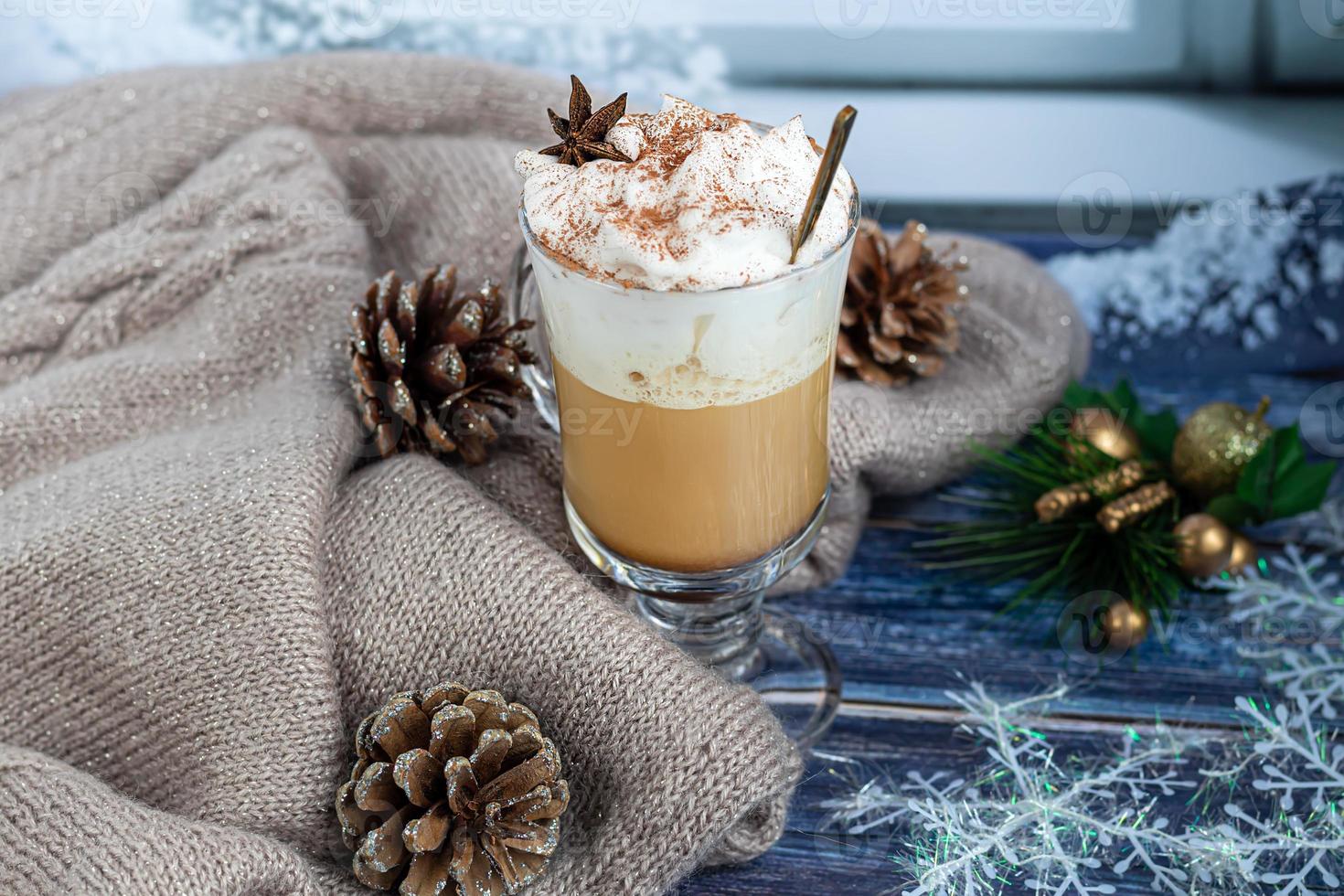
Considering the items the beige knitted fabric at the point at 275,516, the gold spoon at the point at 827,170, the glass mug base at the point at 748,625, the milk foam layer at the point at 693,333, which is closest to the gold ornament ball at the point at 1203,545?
the beige knitted fabric at the point at 275,516

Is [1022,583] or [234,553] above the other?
[234,553]

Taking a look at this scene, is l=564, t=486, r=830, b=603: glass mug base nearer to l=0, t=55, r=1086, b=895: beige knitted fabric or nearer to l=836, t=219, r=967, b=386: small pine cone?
l=0, t=55, r=1086, b=895: beige knitted fabric

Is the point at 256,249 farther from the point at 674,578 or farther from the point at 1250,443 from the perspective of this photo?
the point at 1250,443

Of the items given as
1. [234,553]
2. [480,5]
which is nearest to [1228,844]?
[234,553]

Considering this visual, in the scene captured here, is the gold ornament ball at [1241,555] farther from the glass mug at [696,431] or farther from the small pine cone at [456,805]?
the small pine cone at [456,805]

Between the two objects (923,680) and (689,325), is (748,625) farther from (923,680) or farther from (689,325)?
(689,325)

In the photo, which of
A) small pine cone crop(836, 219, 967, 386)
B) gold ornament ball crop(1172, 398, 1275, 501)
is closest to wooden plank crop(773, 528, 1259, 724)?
gold ornament ball crop(1172, 398, 1275, 501)
